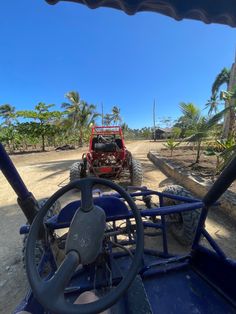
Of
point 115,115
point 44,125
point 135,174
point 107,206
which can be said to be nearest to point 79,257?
point 107,206

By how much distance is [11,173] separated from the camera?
1453 mm

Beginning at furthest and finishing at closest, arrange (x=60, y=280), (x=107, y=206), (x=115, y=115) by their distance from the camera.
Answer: (x=115, y=115) → (x=107, y=206) → (x=60, y=280)

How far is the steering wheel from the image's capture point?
974 millimetres

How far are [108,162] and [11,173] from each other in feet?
15.7

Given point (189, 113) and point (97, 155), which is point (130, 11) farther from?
point (189, 113)

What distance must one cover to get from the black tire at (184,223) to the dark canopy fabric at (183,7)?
79.2 inches

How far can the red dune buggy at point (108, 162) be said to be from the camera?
5.75 meters

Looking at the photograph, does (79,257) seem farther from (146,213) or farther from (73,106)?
(73,106)

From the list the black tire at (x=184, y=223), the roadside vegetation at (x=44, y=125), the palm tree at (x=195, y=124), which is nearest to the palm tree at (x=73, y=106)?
the roadside vegetation at (x=44, y=125)

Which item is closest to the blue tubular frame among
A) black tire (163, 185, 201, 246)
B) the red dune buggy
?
black tire (163, 185, 201, 246)

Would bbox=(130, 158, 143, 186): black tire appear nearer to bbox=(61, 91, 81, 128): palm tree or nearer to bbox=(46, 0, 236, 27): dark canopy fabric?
bbox=(46, 0, 236, 27): dark canopy fabric

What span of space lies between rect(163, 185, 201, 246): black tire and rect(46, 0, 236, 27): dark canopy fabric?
2.01 meters

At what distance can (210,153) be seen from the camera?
226 inches

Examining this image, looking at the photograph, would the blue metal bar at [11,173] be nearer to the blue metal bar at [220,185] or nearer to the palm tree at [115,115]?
the blue metal bar at [220,185]
